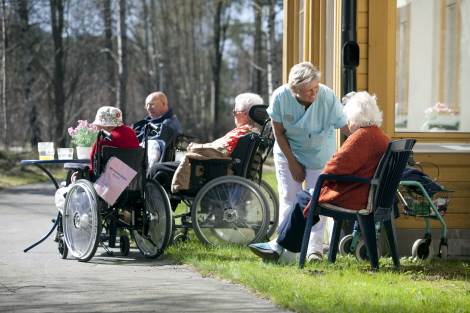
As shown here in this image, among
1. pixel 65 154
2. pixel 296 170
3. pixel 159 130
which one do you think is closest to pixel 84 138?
pixel 65 154

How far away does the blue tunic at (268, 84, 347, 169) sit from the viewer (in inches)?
380

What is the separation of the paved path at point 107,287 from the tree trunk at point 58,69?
65.5 ft

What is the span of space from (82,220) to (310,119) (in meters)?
2.07

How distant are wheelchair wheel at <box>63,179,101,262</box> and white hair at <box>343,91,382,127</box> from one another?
2223mm

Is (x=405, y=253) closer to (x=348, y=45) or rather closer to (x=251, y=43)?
(x=348, y=45)

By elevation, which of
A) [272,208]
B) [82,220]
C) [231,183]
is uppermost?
[231,183]

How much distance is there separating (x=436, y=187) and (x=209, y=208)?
Answer: 6.77 ft

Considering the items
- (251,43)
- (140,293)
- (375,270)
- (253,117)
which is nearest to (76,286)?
(140,293)

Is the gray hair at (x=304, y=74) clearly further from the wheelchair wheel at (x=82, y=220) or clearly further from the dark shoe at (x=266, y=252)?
the wheelchair wheel at (x=82, y=220)

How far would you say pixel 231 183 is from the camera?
34.6 ft

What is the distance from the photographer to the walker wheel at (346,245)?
10094mm

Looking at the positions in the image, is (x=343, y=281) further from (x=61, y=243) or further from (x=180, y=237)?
(x=180, y=237)

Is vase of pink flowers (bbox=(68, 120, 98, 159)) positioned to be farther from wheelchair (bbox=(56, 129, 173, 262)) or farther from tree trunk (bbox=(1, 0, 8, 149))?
tree trunk (bbox=(1, 0, 8, 149))

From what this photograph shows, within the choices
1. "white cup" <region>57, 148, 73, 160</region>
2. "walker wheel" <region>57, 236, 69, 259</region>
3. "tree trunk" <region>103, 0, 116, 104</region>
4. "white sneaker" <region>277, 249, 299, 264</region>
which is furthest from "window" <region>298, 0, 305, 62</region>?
"tree trunk" <region>103, 0, 116, 104</region>
